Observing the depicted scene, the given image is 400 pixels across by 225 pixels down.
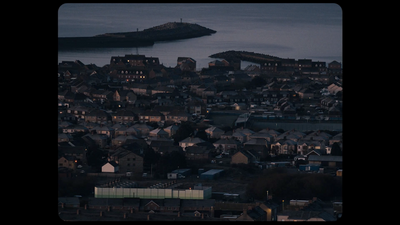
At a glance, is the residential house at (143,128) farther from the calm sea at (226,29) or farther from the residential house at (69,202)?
the calm sea at (226,29)

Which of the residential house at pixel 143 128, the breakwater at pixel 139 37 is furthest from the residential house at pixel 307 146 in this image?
the breakwater at pixel 139 37

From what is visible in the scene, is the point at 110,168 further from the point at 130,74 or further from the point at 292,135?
the point at 130,74

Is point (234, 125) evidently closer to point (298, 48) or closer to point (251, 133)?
point (251, 133)

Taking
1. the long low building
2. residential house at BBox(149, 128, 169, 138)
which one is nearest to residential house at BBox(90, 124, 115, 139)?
residential house at BBox(149, 128, 169, 138)

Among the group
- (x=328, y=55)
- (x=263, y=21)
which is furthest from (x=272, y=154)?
(x=263, y=21)

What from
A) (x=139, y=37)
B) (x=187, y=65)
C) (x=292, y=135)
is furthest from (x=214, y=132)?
(x=139, y=37)

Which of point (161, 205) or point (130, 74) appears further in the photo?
point (130, 74)

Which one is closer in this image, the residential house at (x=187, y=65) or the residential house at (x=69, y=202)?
the residential house at (x=69, y=202)

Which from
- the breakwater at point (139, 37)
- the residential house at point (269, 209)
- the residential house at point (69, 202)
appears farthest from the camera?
the breakwater at point (139, 37)
